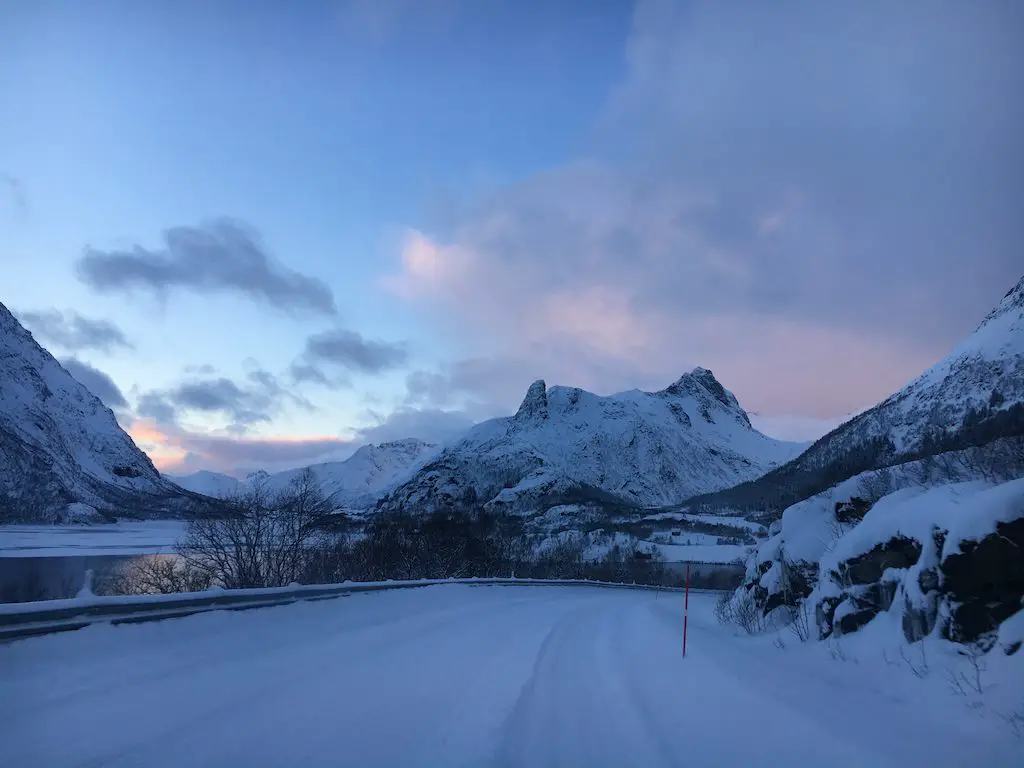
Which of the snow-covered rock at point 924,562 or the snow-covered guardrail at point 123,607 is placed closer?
the snow-covered guardrail at point 123,607

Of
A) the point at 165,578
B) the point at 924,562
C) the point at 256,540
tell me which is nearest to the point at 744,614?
the point at 924,562

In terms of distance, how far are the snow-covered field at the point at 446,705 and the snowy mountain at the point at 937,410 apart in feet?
82.2

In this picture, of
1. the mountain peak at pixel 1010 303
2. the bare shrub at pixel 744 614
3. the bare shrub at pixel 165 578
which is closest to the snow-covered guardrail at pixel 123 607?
the bare shrub at pixel 744 614

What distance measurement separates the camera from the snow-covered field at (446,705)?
5.64m

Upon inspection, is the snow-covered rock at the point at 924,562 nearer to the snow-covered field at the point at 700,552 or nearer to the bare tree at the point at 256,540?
the bare tree at the point at 256,540

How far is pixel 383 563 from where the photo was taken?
57.4 metres

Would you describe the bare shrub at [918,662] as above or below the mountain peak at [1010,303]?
below

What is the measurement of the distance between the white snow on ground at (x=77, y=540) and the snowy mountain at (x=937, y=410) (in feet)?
108

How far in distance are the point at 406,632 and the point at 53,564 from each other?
44544 millimetres

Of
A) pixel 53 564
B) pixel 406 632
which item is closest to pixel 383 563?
pixel 53 564

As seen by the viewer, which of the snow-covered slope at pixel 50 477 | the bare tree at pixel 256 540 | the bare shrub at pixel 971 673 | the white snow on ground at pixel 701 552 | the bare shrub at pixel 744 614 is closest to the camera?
the bare shrub at pixel 971 673

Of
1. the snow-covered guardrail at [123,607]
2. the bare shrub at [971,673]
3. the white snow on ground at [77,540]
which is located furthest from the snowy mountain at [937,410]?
Result: the white snow on ground at [77,540]

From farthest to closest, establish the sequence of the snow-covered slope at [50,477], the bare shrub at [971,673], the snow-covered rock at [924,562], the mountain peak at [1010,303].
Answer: the mountain peak at [1010,303]
the snow-covered slope at [50,477]
the snow-covered rock at [924,562]
the bare shrub at [971,673]

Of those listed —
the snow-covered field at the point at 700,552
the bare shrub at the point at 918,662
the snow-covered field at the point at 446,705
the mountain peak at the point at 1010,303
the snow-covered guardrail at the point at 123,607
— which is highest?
the mountain peak at the point at 1010,303
